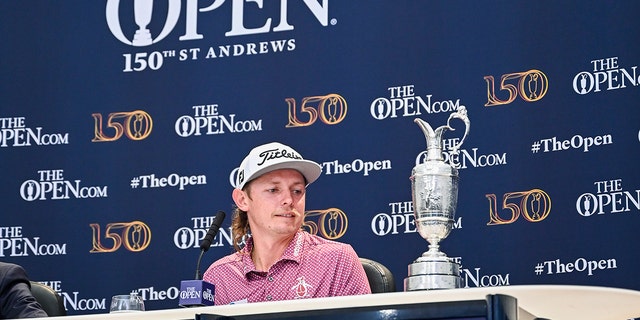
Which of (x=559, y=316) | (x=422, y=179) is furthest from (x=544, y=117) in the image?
(x=559, y=316)

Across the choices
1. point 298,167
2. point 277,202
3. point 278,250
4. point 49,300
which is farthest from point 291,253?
point 49,300

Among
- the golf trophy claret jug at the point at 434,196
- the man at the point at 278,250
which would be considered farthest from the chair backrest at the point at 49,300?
the golf trophy claret jug at the point at 434,196

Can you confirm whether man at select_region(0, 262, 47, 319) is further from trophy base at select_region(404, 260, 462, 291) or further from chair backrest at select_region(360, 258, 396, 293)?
trophy base at select_region(404, 260, 462, 291)

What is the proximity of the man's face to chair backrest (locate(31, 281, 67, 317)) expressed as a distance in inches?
29.3

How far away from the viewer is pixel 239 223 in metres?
4.30

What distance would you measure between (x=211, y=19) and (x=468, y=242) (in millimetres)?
1661

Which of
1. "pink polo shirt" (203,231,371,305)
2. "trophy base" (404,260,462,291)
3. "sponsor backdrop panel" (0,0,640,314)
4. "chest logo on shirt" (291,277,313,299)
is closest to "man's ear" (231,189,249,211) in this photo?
→ "pink polo shirt" (203,231,371,305)

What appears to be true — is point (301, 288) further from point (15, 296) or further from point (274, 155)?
point (15, 296)

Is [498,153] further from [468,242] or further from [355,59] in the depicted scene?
[355,59]

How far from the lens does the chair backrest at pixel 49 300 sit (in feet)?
12.8

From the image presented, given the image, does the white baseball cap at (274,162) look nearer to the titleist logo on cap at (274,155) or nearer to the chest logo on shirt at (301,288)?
the titleist logo on cap at (274,155)

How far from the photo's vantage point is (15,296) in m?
3.79

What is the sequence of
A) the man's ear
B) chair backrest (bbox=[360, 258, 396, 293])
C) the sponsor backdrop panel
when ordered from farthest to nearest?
the sponsor backdrop panel, the man's ear, chair backrest (bbox=[360, 258, 396, 293])

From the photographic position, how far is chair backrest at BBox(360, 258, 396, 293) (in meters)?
3.84
